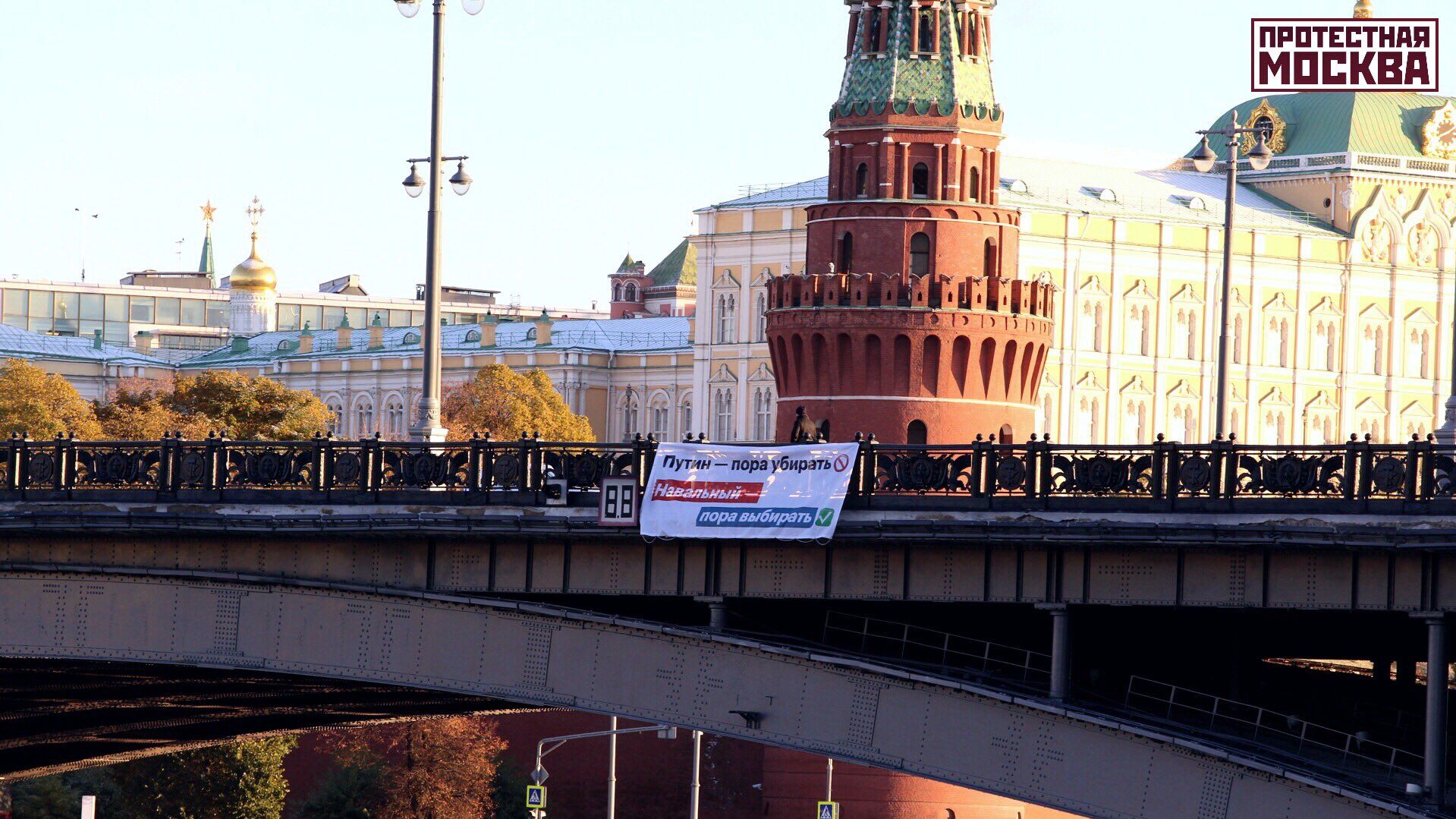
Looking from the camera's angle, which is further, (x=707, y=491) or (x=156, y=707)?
(x=156, y=707)

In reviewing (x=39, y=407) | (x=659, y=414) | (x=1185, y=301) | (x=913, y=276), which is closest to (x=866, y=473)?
(x=913, y=276)

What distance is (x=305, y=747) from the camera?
84938mm

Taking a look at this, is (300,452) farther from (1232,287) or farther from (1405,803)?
(1232,287)

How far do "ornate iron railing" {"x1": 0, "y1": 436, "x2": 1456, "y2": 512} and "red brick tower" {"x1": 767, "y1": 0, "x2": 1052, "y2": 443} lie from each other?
3916 centimetres

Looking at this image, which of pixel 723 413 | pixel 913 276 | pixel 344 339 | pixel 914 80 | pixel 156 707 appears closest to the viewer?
pixel 156 707

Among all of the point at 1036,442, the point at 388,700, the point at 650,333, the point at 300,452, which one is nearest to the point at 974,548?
the point at 1036,442

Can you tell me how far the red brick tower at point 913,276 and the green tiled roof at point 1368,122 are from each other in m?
71.8

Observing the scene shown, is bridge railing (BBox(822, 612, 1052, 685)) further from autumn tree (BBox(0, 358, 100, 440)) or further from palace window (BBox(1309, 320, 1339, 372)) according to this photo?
palace window (BBox(1309, 320, 1339, 372))

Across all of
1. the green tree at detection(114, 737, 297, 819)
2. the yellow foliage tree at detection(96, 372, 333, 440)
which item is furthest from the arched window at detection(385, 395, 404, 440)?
the green tree at detection(114, 737, 297, 819)

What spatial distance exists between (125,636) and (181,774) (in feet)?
136

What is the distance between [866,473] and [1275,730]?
5.35 meters

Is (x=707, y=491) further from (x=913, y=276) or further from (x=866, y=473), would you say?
(x=913, y=276)

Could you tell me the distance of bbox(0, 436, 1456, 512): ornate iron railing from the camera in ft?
97.4

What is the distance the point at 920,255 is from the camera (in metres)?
75.8
